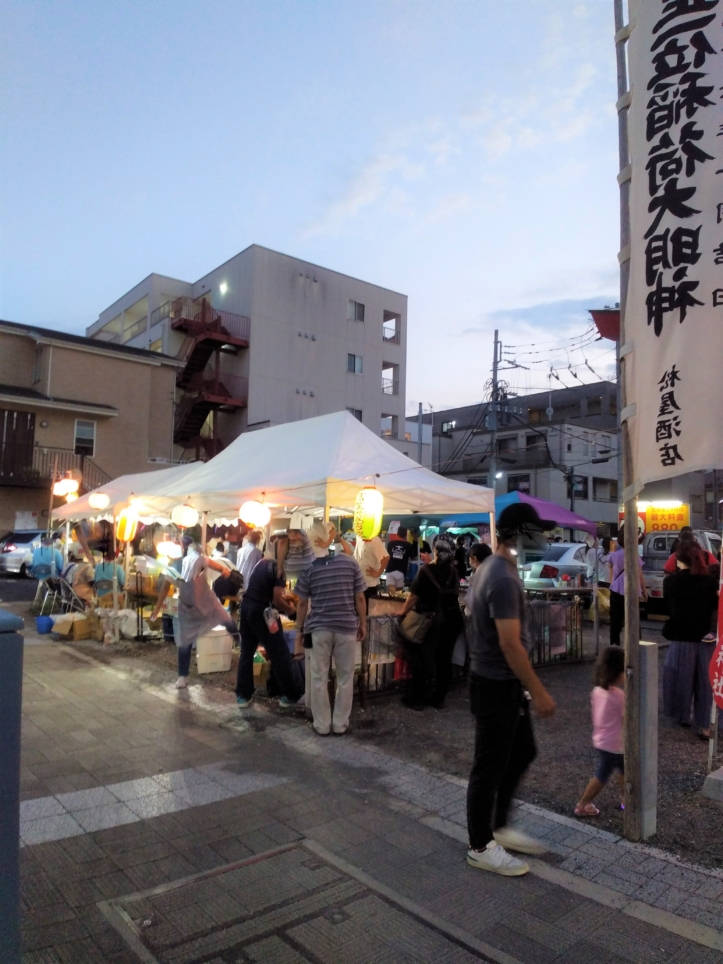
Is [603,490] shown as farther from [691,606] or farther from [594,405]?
[691,606]

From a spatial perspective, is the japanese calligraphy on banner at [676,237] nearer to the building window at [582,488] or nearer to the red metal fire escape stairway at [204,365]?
the red metal fire escape stairway at [204,365]

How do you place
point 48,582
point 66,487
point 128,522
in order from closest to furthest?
1. point 128,522
2. point 48,582
3. point 66,487

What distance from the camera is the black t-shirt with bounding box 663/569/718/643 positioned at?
632cm

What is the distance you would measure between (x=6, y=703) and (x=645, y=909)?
10.5 feet

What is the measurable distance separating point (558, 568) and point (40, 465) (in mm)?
20136

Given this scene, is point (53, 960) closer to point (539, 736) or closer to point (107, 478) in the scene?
point (539, 736)

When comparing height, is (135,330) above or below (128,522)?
above

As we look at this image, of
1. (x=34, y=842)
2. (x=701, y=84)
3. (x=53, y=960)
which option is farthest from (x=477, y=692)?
(x=701, y=84)

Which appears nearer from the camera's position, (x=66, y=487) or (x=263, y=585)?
(x=263, y=585)

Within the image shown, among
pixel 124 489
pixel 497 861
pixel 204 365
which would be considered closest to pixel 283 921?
pixel 497 861

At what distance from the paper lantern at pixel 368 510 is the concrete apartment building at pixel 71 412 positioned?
63.8 feet

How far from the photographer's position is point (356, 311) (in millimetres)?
36656

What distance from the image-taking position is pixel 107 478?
2728 centimetres

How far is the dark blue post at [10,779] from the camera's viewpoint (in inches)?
73.8
